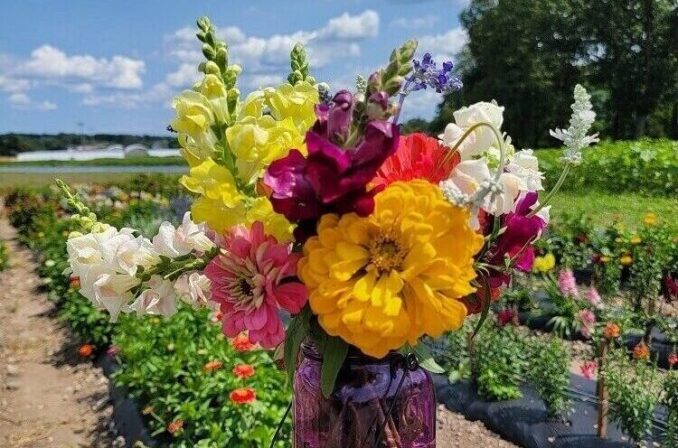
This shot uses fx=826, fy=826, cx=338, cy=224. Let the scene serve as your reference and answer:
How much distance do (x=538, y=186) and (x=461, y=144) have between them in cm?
14

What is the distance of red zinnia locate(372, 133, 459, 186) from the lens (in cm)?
102

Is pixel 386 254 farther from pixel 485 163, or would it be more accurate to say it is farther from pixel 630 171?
pixel 630 171

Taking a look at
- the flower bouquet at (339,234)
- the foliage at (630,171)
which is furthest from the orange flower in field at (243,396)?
the foliage at (630,171)

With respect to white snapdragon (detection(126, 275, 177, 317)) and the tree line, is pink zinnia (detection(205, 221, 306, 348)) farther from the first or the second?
the tree line

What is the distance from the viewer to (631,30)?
102ft

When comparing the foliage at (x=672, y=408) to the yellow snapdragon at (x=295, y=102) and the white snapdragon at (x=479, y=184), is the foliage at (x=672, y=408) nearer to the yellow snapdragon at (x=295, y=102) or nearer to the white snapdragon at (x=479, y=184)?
the white snapdragon at (x=479, y=184)

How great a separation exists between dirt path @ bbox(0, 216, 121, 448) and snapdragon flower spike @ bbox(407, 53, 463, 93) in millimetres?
3583

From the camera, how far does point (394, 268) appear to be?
0.94m

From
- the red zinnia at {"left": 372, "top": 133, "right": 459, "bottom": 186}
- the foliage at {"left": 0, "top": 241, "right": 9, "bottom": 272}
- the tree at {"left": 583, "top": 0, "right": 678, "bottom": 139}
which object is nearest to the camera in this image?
the red zinnia at {"left": 372, "top": 133, "right": 459, "bottom": 186}

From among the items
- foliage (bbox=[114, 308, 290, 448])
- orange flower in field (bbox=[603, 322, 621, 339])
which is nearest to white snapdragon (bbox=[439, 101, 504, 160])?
foliage (bbox=[114, 308, 290, 448])

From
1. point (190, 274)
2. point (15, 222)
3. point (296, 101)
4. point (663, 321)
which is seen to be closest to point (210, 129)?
point (296, 101)

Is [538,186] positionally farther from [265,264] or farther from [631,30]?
[631,30]

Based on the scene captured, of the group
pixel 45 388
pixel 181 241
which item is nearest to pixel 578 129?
pixel 181 241

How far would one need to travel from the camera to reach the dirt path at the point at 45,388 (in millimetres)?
4566
